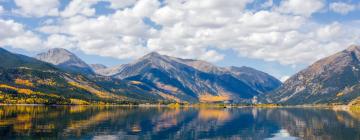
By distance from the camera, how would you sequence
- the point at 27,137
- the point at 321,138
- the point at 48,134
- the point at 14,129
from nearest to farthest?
the point at 27,137 → the point at 48,134 → the point at 14,129 → the point at 321,138

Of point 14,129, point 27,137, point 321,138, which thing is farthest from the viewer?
point 321,138

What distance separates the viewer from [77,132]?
5276 inches

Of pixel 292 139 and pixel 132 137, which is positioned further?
pixel 292 139

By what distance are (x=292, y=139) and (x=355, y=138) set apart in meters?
19.5

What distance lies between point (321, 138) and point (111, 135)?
68.1 m

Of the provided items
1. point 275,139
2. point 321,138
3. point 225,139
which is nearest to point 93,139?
point 225,139

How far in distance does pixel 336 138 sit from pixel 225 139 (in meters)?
36.8

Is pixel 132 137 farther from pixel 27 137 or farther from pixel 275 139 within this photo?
pixel 275 139

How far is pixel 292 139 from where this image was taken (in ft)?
457

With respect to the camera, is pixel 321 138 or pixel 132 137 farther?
pixel 321 138

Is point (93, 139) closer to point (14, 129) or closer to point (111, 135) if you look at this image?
point (111, 135)

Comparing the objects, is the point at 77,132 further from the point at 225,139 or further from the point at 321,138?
the point at 321,138

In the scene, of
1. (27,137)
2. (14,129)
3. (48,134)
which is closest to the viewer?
(27,137)

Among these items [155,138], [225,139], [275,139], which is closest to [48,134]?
[155,138]
